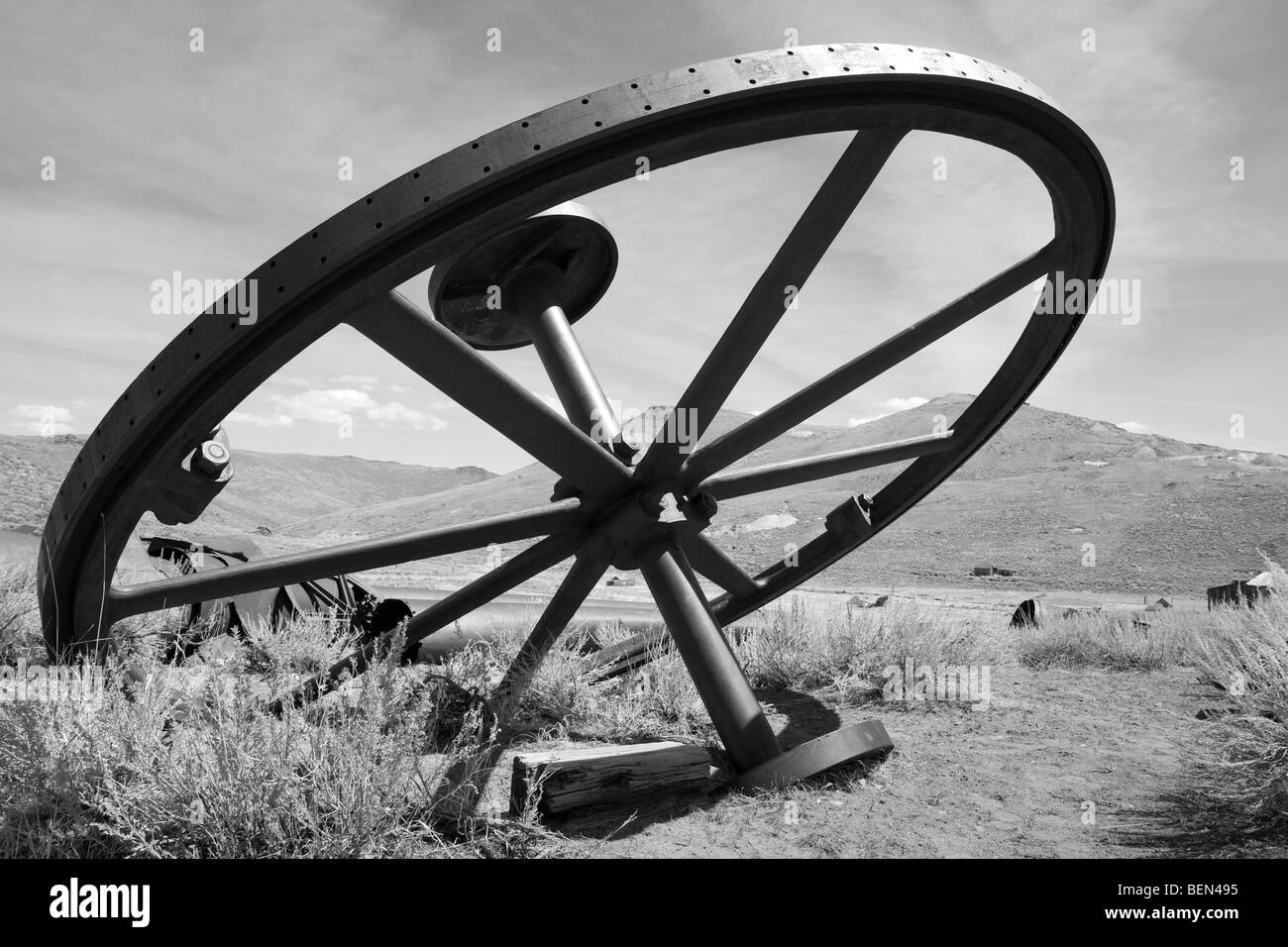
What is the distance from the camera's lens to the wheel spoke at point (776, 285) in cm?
402

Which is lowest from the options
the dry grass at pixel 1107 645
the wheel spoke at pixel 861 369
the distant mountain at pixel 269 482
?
the dry grass at pixel 1107 645

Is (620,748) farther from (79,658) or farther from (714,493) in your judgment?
(79,658)

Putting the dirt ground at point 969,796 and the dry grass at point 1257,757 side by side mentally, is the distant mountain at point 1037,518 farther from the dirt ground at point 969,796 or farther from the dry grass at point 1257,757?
the dry grass at point 1257,757

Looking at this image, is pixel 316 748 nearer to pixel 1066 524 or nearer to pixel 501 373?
pixel 501 373

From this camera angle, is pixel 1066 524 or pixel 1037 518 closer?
pixel 1066 524

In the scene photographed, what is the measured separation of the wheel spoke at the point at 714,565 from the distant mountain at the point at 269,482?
82.2 ft

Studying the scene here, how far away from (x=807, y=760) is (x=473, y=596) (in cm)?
210

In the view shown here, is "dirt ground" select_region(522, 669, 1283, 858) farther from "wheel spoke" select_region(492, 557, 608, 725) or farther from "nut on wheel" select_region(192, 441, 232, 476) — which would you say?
"nut on wheel" select_region(192, 441, 232, 476)

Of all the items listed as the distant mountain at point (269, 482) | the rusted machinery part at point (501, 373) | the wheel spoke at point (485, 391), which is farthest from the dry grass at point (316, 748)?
the distant mountain at point (269, 482)

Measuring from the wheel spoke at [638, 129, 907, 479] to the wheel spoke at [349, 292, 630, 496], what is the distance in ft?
1.13

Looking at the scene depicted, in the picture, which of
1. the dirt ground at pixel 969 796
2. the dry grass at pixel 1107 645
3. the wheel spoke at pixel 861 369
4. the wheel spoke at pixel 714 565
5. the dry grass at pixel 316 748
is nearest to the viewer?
the dry grass at pixel 316 748

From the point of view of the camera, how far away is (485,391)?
156 inches

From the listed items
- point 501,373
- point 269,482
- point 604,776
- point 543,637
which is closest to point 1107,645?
point 543,637

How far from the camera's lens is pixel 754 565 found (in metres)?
28.9
